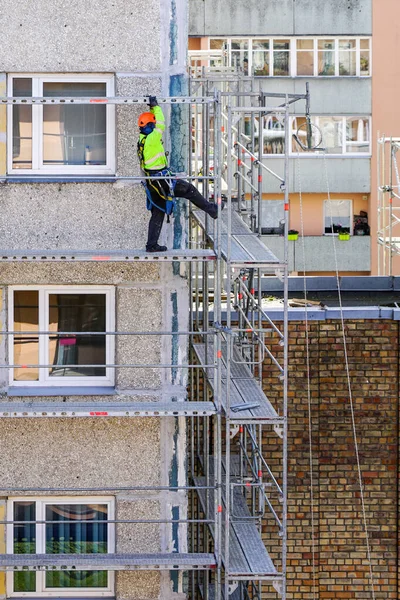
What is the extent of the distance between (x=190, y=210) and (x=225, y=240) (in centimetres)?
74

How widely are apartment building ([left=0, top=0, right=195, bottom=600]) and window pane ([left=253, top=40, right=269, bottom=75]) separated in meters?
24.0

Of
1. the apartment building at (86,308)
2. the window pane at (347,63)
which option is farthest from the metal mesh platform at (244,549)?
the window pane at (347,63)

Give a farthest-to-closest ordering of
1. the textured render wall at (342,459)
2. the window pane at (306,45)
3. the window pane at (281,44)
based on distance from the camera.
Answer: the window pane at (306,45)
the window pane at (281,44)
the textured render wall at (342,459)

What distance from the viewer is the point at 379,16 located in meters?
35.3

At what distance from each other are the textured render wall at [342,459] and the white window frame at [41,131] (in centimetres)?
408

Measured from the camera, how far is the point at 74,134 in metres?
11.8

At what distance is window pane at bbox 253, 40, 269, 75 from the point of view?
Result: 35.0 meters

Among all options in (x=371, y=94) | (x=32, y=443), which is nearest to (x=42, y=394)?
(x=32, y=443)

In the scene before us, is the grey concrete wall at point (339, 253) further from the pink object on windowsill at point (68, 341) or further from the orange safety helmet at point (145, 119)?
the orange safety helmet at point (145, 119)

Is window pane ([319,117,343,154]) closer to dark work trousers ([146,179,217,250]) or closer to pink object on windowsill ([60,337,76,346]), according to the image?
pink object on windowsill ([60,337,76,346])

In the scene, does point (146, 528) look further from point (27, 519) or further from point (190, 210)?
point (190, 210)

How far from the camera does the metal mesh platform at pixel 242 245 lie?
35.6ft

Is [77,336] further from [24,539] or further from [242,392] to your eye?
[24,539]

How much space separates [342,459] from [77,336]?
4553 mm
